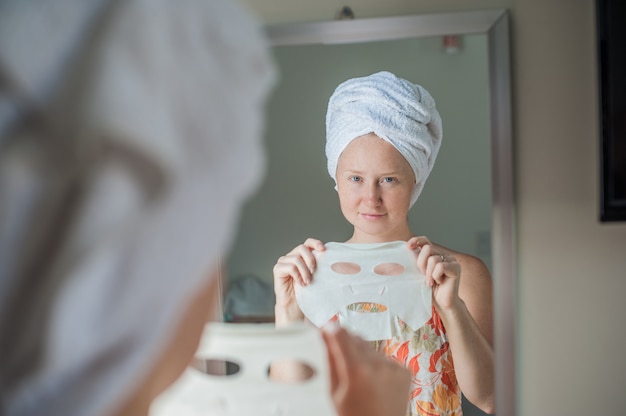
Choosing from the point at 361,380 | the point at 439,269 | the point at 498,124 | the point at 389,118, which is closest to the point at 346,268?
the point at 439,269

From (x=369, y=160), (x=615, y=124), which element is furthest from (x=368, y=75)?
(x=615, y=124)

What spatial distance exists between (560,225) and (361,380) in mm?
741

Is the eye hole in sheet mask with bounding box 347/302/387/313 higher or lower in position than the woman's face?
lower

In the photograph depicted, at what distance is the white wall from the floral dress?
0.19 meters

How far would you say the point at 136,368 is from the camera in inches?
10.9

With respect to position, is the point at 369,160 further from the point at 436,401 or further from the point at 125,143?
the point at 125,143

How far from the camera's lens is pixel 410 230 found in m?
1.06

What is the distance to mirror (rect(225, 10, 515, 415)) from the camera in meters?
1.06

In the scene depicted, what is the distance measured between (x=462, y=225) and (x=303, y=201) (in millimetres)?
300

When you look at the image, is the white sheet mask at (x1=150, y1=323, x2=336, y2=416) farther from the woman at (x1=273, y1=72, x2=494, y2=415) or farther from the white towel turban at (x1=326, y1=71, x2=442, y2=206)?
the white towel turban at (x1=326, y1=71, x2=442, y2=206)

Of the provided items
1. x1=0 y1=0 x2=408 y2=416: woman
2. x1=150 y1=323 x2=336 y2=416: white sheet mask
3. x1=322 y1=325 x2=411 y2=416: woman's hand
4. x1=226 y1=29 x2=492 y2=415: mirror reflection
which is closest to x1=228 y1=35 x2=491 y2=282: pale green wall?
x1=226 y1=29 x2=492 y2=415: mirror reflection

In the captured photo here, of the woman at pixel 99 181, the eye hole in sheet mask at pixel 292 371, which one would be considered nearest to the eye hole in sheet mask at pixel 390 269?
the eye hole in sheet mask at pixel 292 371

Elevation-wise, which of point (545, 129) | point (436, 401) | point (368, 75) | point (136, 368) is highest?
point (368, 75)

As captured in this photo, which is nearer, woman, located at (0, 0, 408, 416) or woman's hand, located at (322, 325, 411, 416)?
woman, located at (0, 0, 408, 416)
